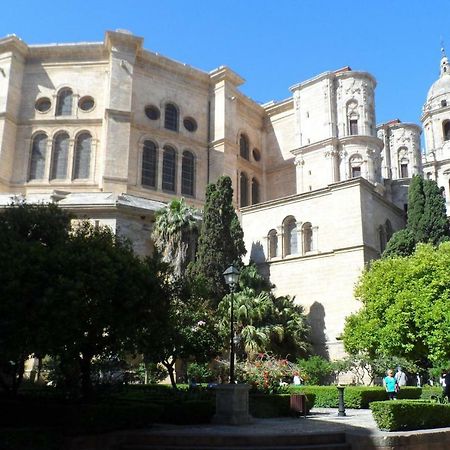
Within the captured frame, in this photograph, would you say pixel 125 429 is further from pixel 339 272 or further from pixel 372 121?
pixel 372 121

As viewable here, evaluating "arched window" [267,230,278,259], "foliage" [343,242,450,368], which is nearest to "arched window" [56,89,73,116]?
"arched window" [267,230,278,259]

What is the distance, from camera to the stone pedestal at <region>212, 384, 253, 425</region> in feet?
47.0

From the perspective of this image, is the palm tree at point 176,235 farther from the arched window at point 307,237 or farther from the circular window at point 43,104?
the circular window at point 43,104

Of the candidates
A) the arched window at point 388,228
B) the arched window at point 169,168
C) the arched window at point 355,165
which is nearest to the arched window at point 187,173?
the arched window at point 169,168

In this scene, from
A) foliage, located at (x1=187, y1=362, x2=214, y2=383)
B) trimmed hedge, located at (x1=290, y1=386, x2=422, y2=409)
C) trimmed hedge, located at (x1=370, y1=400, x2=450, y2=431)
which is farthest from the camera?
foliage, located at (x1=187, y1=362, x2=214, y2=383)

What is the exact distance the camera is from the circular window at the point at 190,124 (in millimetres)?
43156

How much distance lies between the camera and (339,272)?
2945 cm

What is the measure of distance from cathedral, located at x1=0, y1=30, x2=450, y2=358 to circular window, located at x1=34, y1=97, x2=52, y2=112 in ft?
0.25

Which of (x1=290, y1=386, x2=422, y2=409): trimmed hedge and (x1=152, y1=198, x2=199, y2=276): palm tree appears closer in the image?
(x1=290, y1=386, x2=422, y2=409): trimmed hedge

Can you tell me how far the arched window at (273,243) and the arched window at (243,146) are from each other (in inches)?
544

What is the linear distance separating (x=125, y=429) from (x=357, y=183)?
21.6 meters

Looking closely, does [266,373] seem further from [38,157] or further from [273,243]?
[38,157]

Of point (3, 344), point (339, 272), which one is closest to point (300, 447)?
point (3, 344)

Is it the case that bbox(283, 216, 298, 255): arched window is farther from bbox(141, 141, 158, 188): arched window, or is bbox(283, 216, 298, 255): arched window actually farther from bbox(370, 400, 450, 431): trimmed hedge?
bbox(370, 400, 450, 431): trimmed hedge
